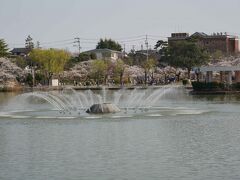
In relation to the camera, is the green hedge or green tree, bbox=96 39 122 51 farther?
green tree, bbox=96 39 122 51

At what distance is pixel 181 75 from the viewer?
91812mm

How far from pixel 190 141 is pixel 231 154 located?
2983 mm

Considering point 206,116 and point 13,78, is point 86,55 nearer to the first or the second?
point 13,78

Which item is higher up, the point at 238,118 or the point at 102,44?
the point at 102,44

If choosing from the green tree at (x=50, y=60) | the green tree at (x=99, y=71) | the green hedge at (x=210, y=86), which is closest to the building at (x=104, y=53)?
the green tree at (x=99, y=71)

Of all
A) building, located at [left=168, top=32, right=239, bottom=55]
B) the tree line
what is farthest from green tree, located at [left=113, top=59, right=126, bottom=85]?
building, located at [left=168, top=32, right=239, bottom=55]

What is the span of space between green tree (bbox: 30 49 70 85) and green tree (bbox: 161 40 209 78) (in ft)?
54.2

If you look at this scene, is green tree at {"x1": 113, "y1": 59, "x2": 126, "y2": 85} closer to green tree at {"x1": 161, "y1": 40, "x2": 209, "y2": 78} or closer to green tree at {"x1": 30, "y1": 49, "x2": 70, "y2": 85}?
green tree at {"x1": 30, "y1": 49, "x2": 70, "y2": 85}

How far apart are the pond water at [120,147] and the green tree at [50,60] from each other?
168 feet

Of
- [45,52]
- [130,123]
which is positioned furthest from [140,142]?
[45,52]

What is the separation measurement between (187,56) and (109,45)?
33680 millimetres

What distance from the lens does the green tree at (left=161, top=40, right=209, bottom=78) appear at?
86.7m

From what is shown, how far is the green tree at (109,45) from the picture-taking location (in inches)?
4641

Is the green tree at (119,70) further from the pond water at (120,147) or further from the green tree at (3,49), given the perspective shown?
the pond water at (120,147)
